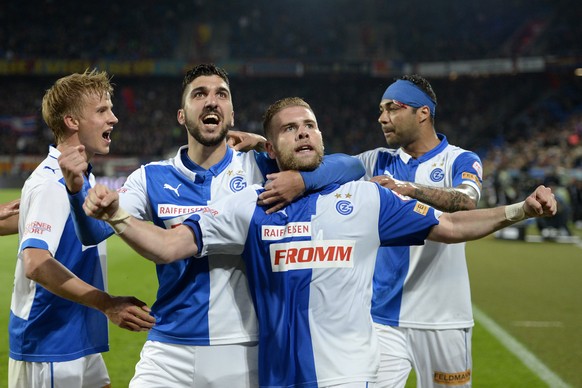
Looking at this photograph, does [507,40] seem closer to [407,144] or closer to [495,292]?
[495,292]

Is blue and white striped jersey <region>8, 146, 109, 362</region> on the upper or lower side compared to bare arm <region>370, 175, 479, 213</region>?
lower

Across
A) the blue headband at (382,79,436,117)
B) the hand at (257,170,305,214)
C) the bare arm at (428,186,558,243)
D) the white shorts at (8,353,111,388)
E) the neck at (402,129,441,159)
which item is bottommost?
the white shorts at (8,353,111,388)

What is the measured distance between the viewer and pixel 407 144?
464 cm

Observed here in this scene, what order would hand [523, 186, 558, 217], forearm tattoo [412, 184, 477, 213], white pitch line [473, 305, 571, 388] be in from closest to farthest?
hand [523, 186, 558, 217] → forearm tattoo [412, 184, 477, 213] → white pitch line [473, 305, 571, 388]

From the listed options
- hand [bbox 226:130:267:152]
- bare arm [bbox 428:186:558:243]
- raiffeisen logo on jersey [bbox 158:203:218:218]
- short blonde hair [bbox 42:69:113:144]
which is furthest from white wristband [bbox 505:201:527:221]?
short blonde hair [bbox 42:69:113:144]

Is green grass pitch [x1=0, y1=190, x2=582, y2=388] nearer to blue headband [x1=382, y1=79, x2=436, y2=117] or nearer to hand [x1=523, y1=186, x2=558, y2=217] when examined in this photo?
blue headband [x1=382, y1=79, x2=436, y2=117]

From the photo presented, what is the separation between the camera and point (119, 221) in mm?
2713

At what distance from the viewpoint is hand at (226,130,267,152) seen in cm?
396

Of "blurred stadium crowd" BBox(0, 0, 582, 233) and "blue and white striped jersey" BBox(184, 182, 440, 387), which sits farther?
"blurred stadium crowd" BBox(0, 0, 582, 233)

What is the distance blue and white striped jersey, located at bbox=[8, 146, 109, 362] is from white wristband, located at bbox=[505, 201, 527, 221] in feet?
5.96

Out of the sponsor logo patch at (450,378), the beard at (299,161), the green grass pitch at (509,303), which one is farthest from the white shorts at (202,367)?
the green grass pitch at (509,303)

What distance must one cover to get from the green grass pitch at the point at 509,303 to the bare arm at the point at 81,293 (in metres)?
3.52

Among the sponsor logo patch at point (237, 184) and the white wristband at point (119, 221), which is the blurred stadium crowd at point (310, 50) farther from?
the white wristband at point (119, 221)

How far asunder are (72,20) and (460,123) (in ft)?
73.7
